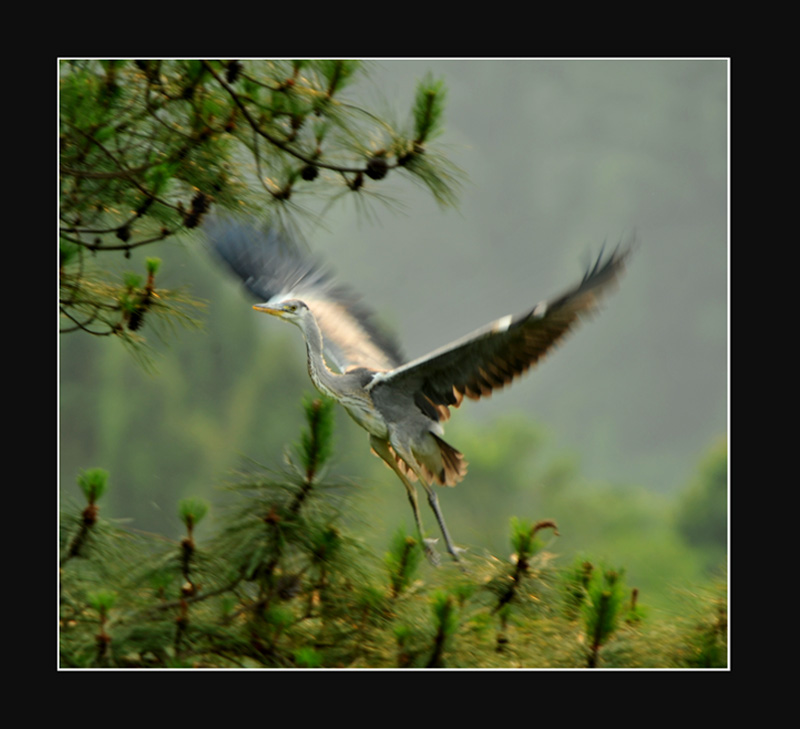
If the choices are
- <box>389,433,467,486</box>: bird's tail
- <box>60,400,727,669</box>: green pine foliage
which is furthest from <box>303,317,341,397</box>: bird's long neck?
<box>60,400,727,669</box>: green pine foliage

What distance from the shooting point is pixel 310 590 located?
1.84 meters

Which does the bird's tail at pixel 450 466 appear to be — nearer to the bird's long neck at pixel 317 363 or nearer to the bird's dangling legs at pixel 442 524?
the bird's dangling legs at pixel 442 524

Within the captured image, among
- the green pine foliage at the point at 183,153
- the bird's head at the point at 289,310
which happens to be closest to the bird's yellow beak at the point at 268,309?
the bird's head at the point at 289,310

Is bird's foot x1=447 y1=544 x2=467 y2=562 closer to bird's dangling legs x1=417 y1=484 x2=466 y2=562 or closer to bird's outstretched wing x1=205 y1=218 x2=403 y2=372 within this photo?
bird's dangling legs x1=417 y1=484 x2=466 y2=562

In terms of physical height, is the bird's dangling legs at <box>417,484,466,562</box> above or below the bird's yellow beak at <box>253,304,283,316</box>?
below

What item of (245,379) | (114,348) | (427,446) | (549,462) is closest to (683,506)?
(549,462)

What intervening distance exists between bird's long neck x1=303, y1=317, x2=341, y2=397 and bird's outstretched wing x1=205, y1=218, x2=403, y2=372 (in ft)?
0.42

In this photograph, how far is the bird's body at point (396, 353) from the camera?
1.90 metres

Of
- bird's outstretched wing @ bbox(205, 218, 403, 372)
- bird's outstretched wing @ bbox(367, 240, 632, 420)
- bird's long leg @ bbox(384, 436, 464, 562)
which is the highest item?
bird's outstretched wing @ bbox(205, 218, 403, 372)

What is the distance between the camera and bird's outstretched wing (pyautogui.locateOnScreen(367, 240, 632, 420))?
71.2 inches

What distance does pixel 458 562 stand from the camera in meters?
1.87

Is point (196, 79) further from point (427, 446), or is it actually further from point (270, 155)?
point (427, 446)

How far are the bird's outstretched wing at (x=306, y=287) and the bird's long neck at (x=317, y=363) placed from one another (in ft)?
0.42

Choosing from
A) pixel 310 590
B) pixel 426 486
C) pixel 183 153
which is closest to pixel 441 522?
pixel 426 486
